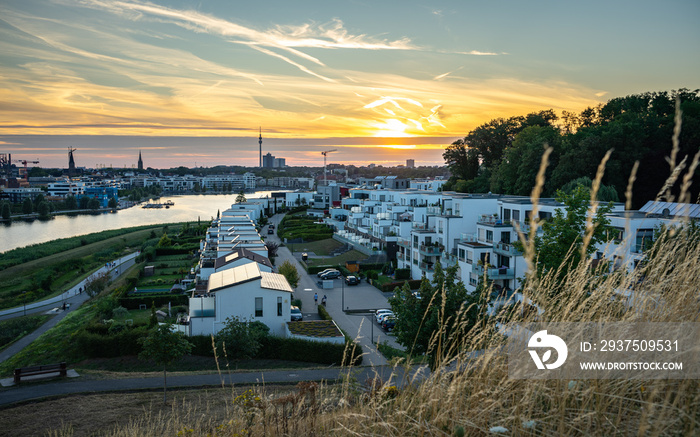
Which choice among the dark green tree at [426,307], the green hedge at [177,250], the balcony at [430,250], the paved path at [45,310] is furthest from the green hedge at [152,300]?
the dark green tree at [426,307]

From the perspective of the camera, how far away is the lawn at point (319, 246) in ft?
154

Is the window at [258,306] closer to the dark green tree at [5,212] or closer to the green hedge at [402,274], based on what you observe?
the green hedge at [402,274]

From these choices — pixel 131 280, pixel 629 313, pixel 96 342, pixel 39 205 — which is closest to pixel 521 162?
pixel 131 280

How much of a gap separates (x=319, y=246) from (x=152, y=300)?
2309 centimetres

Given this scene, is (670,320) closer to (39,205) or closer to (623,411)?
(623,411)

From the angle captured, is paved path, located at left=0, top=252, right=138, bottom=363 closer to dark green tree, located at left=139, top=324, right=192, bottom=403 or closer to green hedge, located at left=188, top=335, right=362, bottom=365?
green hedge, located at left=188, top=335, right=362, bottom=365

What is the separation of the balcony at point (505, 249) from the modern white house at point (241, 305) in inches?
470

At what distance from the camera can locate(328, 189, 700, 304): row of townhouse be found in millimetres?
22156

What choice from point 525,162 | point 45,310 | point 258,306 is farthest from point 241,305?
point 525,162

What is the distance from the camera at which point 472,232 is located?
102 feet

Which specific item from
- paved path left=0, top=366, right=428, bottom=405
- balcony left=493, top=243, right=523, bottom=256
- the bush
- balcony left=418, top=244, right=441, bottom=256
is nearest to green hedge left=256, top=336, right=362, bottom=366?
paved path left=0, top=366, right=428, bottom=405

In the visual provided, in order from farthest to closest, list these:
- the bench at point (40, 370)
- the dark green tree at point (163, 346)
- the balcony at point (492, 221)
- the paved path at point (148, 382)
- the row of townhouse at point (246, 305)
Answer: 1. the balcony at point (492, 221)
2. the row of townhouse at point (246, 305)
3. the bench at point (40, 370)
4. the dark green tree at point (163, 346)
5. the paved path at point (148, 382)

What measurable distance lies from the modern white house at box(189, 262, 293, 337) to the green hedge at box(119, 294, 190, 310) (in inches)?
316

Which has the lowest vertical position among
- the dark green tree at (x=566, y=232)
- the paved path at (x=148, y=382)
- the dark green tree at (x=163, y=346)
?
the paved path at (x=148, y=382)
